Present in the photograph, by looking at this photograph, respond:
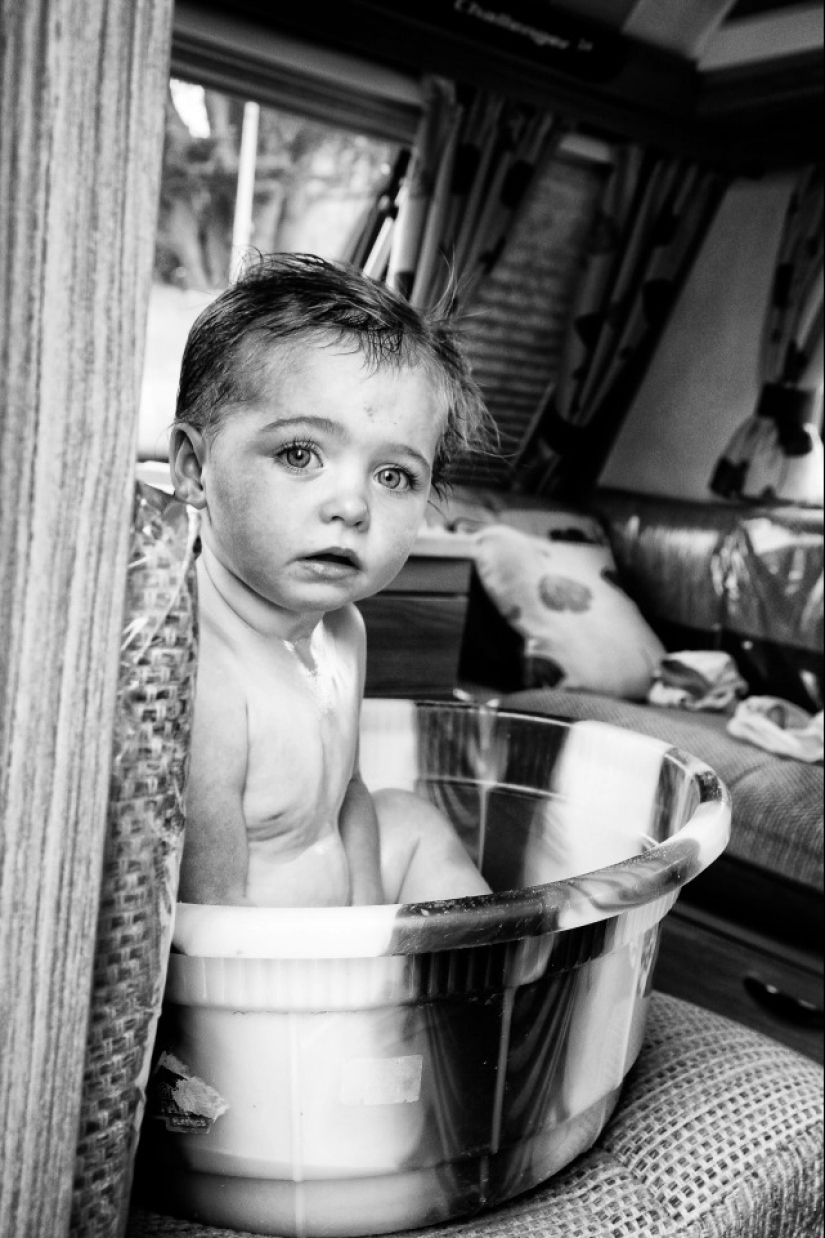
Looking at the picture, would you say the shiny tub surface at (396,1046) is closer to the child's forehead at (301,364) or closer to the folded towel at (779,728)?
the child's forehead at (301,364)

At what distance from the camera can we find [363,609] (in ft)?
7.48

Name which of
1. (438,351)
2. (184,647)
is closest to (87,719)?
(184,647)

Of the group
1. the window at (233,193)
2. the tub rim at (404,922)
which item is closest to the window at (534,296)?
the window at (233,193)

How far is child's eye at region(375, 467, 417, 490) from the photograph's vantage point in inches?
25.6

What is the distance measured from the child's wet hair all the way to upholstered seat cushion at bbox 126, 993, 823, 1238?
16.8 inches

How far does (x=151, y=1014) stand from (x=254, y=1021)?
0.06 metres

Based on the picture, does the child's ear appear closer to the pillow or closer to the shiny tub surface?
the shiny tub surface

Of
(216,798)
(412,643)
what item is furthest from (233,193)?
(216,798)

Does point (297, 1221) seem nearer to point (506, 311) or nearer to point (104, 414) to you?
point (104, 414)

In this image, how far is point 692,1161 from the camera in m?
0.66

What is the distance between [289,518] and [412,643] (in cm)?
179

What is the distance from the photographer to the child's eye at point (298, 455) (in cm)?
61

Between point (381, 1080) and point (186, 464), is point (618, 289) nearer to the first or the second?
point (186, 464)

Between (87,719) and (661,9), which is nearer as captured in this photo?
(87,719)
